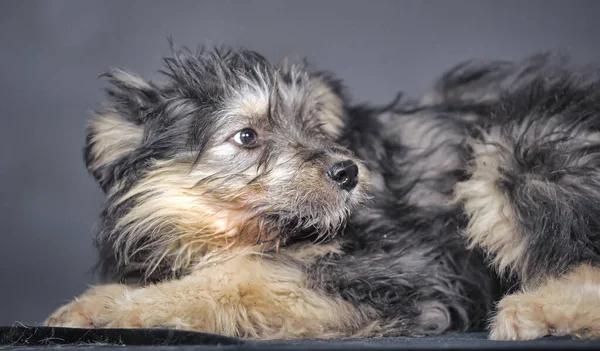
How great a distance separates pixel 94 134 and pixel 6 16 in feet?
6.70

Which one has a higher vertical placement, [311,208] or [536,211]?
[311,208]

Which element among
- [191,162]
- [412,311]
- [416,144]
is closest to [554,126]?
[416,144]

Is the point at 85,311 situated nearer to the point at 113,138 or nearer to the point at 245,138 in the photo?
the point at 113,138

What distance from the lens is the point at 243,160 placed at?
4.25 metres

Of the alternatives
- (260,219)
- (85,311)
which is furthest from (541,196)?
(85,311)

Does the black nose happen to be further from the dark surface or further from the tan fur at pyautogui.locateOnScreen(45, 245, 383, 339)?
the dark surface

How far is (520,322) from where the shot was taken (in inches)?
144

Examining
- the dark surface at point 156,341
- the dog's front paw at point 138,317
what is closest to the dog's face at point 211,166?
the dog's front paw at point 138,317

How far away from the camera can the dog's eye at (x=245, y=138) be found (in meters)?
4.32

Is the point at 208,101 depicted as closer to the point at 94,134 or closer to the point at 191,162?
the point at 191,162

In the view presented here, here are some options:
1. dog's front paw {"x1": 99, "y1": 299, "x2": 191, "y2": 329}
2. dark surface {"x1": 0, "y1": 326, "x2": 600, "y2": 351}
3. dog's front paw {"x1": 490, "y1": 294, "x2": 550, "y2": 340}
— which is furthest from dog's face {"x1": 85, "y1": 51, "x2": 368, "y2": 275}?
dog's front paw {"x1": 490, "y1": 294, "x2": 550, "y2": 340}

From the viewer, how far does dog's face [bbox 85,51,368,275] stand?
4078 mm

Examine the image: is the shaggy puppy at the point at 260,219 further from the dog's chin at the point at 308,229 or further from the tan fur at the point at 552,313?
the tan fur at the point at 552,313

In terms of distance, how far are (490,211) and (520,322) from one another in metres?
0.88
